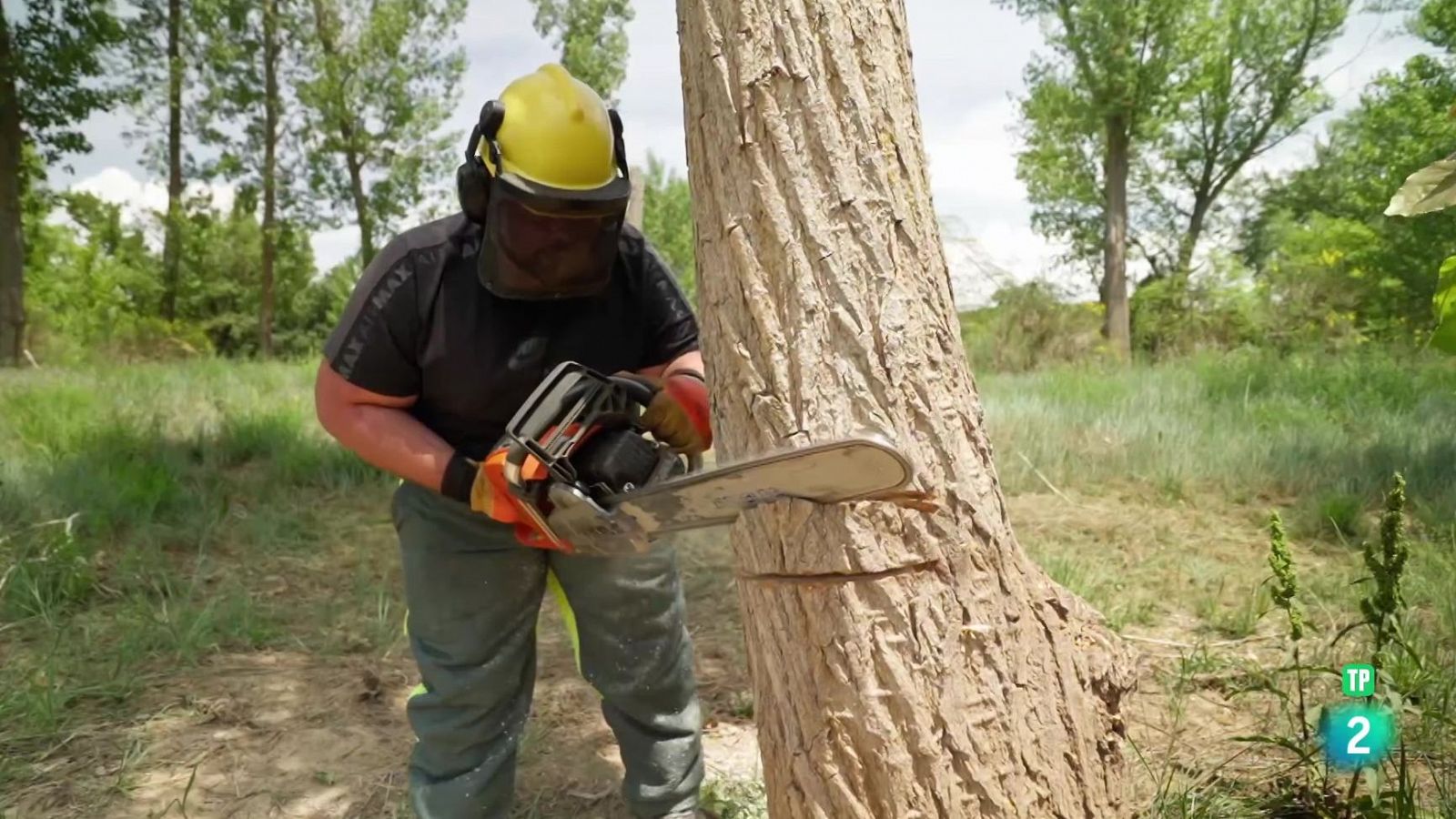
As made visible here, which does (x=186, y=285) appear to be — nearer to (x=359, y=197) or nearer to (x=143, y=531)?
(x=359, y=197)

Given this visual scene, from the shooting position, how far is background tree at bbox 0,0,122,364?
433 inches

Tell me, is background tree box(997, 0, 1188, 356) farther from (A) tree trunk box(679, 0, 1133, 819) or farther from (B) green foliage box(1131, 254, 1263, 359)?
(A) tree trunk box(679, 0, 1133, 819)

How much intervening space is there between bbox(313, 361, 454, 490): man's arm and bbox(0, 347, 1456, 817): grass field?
3.38 feet

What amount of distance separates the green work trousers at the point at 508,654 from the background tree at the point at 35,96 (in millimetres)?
11194

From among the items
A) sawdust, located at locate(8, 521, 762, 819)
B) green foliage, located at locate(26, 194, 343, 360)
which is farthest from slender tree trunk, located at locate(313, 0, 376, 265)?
sawdust, located at locate(8, 521, 762, 819)

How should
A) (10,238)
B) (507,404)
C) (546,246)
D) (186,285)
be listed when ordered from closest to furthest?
(546,246), (507,404), (10,238), (186,285)

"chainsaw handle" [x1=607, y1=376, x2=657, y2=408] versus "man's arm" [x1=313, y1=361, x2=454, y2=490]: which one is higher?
"chainsaw handle" [x1=607, y1=376, x2=657, y2=408]

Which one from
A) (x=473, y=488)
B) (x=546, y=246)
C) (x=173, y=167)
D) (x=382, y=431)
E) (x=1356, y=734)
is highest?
(x=173, y=167)

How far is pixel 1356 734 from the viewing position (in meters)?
1.72

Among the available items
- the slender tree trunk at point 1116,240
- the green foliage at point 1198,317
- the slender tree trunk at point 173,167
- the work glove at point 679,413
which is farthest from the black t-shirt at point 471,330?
the slender tree trunk at point 173,167

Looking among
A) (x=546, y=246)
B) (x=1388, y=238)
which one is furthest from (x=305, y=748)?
(x=1388, y=238)

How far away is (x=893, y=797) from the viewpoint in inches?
52.1

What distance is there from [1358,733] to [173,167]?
65.9 ft

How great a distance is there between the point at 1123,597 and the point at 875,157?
96.7 inches
